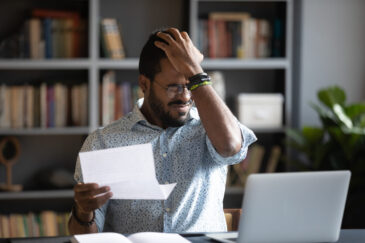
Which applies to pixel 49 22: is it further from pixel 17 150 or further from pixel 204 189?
pixel 204 189

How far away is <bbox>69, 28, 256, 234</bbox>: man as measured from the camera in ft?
6.20

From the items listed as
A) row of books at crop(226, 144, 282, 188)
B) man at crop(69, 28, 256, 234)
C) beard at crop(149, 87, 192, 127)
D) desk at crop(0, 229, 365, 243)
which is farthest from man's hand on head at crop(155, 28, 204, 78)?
row of books at crop(226, 144, 282, 188)

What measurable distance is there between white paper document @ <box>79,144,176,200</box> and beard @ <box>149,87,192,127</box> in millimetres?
381

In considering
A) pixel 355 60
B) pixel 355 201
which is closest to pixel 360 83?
pixel 355 60

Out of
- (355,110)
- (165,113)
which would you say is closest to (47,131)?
(355,110)

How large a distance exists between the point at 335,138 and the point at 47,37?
1.77 meters

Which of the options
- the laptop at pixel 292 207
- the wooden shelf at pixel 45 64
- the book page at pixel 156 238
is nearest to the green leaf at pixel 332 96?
the wooden shelf at pixel 45 64

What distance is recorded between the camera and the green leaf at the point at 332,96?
3.68 m

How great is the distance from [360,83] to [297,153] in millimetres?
616

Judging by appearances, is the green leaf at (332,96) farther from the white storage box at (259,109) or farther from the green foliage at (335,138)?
the white storage box at (259,109)

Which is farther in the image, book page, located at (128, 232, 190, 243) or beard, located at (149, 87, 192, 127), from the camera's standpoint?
beard, located at (149, 87, 192, 127)

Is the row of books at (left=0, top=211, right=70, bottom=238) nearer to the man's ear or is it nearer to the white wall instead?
the white wall

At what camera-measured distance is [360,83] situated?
4066mm

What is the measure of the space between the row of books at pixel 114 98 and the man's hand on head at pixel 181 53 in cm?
184
